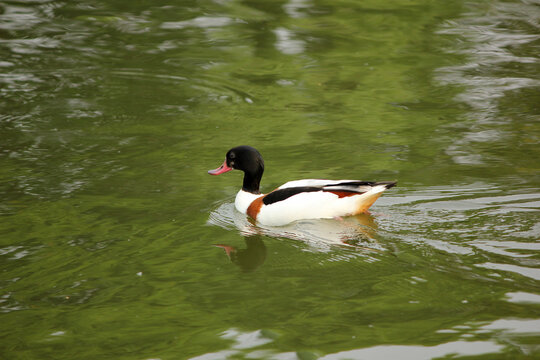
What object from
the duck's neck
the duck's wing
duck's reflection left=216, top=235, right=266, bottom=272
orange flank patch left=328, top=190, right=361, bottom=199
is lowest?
duck's reflection left=216, top=235, right=266, bottom=272

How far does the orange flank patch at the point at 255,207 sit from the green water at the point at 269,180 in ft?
0.30

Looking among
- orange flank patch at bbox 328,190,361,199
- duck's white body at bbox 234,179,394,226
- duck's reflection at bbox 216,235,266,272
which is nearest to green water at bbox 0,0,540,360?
duck's reflection at bbox 216,235,266,272

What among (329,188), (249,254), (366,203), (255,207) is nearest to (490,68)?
(366,203)

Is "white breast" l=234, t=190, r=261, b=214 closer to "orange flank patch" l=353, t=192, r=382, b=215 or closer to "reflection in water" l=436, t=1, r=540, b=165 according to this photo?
"orange flank patch" l=353, t=192, r=382, b=215

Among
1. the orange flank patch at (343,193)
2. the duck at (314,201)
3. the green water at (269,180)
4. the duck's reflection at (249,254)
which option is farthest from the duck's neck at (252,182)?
the orange flank patch at (343,193)

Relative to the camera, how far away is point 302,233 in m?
7.14

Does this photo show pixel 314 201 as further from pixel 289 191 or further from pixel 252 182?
pixel 252 182

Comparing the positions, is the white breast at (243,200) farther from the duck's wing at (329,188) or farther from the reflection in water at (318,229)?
the duck's wing at (329,188)

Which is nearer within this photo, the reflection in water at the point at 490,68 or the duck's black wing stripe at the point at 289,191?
the duck's black wing stripe at the point at 289,191

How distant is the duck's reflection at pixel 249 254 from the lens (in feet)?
21.2

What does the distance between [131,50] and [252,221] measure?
311 inches

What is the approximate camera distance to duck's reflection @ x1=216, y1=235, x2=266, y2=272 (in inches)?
254

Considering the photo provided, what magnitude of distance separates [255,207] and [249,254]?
95 cm

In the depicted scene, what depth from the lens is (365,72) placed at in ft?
43.0
